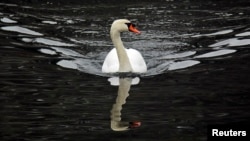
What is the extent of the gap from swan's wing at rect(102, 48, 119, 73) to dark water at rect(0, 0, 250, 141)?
229 mm

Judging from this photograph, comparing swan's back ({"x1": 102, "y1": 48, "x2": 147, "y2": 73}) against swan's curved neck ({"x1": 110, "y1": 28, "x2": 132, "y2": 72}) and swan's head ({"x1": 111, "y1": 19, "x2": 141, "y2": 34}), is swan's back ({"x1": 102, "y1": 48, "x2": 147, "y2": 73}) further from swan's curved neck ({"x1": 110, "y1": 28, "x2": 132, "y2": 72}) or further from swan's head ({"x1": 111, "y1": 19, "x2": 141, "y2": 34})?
swan's head ({"x1": 111, "y1": 19, "x2": 141, "y2": 34})

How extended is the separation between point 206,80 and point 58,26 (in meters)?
7.59

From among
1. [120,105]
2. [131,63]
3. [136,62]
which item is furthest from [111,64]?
[120,105]

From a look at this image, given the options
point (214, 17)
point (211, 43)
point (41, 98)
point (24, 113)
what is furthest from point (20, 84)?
point (214, 17)

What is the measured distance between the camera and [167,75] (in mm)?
13375

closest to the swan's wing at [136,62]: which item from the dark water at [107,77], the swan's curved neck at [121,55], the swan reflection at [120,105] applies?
the swan's curved neck at [121,55]

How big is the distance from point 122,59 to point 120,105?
11.4ft

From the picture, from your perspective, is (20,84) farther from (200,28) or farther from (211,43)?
(200,28)

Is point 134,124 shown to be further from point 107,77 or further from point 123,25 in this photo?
point 123,25

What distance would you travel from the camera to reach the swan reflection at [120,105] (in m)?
9.64

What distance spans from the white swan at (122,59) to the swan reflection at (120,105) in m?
0.50

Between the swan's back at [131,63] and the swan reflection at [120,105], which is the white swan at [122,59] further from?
the swan reflection at [120,105]

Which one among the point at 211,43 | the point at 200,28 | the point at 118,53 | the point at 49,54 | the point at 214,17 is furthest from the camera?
the point at 214,17

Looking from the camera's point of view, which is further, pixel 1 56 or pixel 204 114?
pixel 1 56
